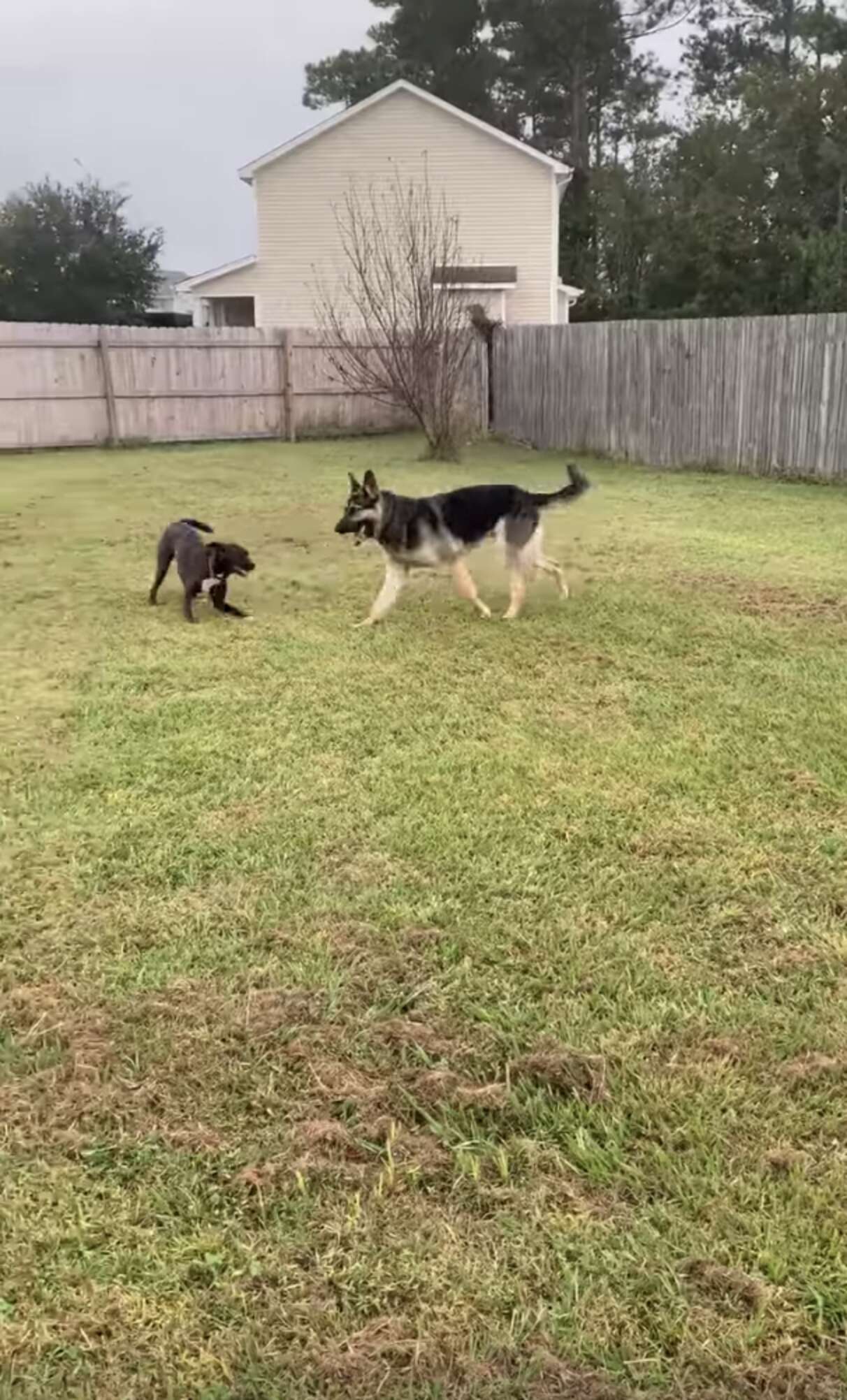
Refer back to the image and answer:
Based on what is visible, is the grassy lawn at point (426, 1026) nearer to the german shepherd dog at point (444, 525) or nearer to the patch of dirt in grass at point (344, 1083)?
the patch of dirt in grass at point (344, 1083)

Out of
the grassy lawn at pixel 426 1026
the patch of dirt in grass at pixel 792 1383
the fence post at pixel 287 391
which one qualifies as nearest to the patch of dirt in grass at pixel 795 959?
the grassy lawn at pixel 426 1026

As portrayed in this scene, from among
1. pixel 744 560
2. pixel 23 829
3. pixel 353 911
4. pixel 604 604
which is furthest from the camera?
pixel 744 560

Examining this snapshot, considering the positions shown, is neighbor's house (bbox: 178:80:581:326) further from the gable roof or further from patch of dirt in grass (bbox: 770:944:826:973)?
patch of dirt in grass (bbox: 770:944:826:973)

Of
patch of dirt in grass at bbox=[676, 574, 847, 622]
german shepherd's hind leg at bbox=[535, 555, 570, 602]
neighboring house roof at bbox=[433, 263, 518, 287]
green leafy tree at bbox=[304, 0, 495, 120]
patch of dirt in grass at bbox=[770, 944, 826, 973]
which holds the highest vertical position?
green leafy tree at bbox=[304, 0, 495, 120]

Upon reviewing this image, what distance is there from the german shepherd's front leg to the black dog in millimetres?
788

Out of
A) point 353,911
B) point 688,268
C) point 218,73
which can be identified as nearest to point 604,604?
point 353,911

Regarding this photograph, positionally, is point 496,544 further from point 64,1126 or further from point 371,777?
point 64,1126

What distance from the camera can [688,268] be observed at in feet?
87.7

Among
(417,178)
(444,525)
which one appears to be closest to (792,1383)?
A: (444,525)

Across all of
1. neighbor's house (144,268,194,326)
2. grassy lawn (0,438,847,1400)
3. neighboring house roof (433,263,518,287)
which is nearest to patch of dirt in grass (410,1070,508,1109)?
grassy lawn (0,438,847,1400)

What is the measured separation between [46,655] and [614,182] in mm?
27655

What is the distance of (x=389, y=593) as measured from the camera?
6277mm

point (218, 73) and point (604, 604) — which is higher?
point (218, 73)

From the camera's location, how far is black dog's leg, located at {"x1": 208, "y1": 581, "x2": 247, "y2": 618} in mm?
6480
